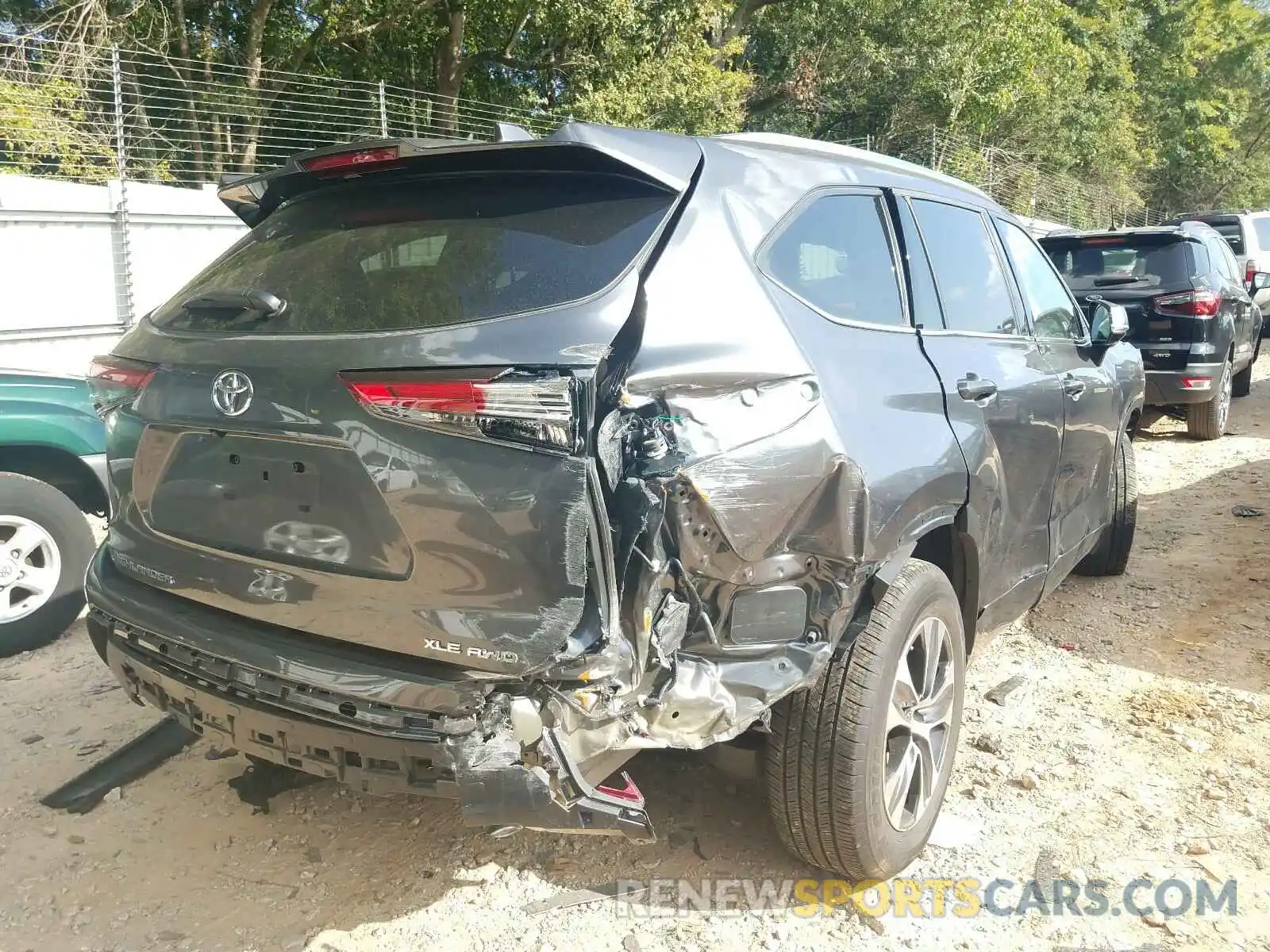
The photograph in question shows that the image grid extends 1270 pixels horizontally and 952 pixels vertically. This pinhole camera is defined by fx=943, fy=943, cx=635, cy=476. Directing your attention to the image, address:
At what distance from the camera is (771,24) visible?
22.3m

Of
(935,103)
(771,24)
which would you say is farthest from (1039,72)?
(771,24)

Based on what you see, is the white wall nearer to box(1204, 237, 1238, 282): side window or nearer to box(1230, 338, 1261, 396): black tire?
box(1204, 237, 1238, 282): side window

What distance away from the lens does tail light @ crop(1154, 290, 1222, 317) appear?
779 centimetres

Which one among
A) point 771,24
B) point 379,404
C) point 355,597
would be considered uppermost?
point 771,24

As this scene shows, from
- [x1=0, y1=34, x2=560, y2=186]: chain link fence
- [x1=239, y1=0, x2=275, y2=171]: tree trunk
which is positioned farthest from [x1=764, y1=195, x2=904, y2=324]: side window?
[x1=239, y1=0, x2=275, y2=171]: tree trunk

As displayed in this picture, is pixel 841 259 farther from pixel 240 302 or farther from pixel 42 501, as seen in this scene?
pixel 42 501

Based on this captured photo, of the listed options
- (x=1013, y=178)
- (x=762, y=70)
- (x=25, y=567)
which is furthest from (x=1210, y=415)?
(x=762, y=70)

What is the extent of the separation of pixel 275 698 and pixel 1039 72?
26.2m

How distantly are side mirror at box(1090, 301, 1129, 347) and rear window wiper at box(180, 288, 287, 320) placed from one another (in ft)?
11.3

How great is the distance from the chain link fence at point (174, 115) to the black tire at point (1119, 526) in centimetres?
673

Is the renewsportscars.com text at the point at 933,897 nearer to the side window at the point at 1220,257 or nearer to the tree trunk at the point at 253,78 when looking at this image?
the side window at the point at 1220,257

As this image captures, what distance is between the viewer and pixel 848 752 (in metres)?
2.30

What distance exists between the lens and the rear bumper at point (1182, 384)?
7879 mm

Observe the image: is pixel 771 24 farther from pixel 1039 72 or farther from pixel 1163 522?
pixel 1163 522
